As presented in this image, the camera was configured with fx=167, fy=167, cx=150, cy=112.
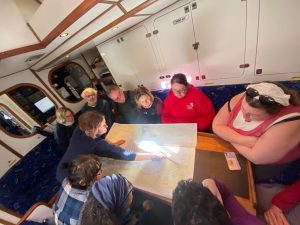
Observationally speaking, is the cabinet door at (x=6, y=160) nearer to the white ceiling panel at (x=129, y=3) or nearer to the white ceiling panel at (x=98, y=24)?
the white ceiling panel at (x=98, y=24)

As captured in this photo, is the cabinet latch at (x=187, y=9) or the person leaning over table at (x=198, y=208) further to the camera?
the cabinet latch at (x=187, y=9)

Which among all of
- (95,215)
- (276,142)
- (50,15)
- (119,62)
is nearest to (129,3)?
(50,15)

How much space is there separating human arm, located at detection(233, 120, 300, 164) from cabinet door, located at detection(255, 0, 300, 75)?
1.17 meters

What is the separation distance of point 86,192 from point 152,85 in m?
2.39

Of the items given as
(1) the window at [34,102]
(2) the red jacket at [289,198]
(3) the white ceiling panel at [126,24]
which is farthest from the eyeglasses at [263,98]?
(1) the window at [34,102]

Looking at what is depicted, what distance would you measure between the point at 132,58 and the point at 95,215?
8.89 ft

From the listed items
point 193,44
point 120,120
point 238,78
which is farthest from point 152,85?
point 238,78

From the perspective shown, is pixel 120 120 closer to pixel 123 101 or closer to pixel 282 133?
pixel 123 101

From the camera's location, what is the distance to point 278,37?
1743 millimetres

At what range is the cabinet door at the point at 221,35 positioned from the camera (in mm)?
1839

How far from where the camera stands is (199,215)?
2.06 ft

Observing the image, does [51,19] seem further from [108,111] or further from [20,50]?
[108,111]

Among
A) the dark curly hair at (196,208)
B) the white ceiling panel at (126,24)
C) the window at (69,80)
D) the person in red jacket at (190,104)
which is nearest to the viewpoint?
the dark curly hair at (196,208)

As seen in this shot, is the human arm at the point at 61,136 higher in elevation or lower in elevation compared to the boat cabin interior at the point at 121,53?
lower
